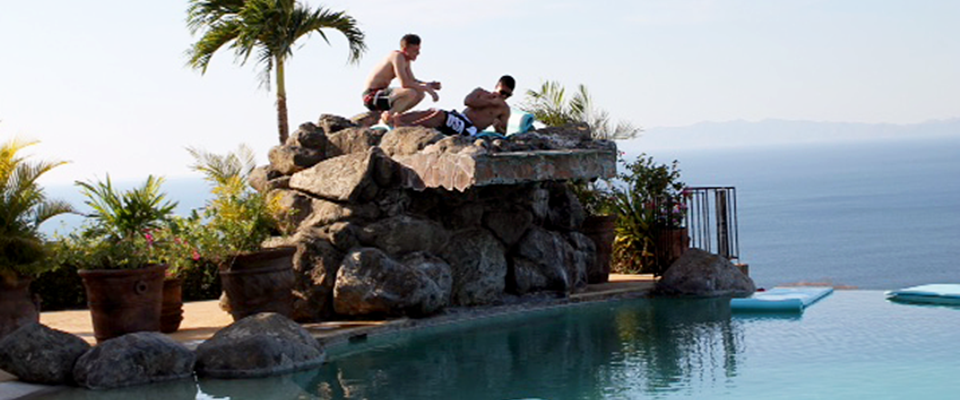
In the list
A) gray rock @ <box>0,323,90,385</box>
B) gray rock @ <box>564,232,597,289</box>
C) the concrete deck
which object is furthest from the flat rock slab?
gray rock @ <box>0,323,90,385</box>

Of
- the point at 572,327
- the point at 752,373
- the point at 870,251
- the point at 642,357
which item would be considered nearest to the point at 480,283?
the point at 572,327

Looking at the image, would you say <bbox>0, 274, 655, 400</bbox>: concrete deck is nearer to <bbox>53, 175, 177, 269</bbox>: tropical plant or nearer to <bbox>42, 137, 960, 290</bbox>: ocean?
<bbox>53, 175, 177, 269</bbox>: tropical plant

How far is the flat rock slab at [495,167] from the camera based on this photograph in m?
12.8

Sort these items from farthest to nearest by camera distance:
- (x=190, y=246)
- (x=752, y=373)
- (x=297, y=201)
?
(x=297, y=201)
(x=190, y=246)
(x=752, y=373)

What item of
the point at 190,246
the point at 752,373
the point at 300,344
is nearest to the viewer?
the point at 752,373

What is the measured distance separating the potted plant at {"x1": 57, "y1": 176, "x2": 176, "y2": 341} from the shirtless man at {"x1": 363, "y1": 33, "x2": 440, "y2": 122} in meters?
3.53

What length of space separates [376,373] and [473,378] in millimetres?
864

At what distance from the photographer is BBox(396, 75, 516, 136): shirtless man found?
14742 mm

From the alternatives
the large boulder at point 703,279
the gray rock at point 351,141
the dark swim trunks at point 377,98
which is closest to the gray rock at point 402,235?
the gray rock at point 351,141

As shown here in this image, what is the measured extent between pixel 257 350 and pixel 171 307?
7.35 feet

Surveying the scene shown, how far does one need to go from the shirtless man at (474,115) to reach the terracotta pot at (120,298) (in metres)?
4.20

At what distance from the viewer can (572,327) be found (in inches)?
507

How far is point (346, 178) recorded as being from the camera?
520 inches

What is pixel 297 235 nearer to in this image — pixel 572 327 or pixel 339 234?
pixel 339 234
